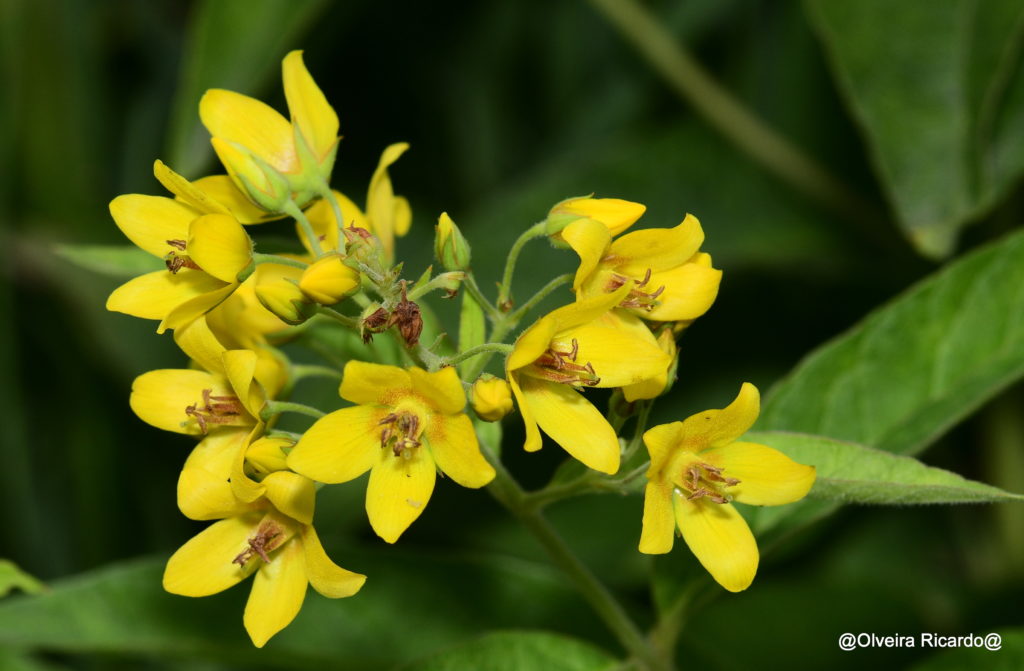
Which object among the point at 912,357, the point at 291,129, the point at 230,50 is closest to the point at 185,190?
the point at 291,129

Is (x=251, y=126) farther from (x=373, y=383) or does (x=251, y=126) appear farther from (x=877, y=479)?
(x=877, y=479)

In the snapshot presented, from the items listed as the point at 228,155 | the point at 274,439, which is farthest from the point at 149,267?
the point at 274,439

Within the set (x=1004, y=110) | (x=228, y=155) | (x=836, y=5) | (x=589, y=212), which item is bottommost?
(x=1004, y=110)

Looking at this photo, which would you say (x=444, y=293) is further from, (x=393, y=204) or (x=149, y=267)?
(x=149, y=267)

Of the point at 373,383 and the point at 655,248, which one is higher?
the point at 373,383

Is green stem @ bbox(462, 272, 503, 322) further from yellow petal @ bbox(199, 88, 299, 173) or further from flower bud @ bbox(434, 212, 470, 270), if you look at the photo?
yellow petal @ bbox(199, 88, 299, 173)
